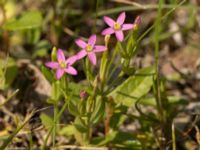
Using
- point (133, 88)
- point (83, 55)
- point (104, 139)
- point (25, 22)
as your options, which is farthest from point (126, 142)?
point (25, 22)

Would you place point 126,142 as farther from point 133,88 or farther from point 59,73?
point 59,73

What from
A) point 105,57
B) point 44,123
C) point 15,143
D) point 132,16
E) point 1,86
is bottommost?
point 15,143

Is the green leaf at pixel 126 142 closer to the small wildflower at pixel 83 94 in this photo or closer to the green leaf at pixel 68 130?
the green leaf at pixel 68 130

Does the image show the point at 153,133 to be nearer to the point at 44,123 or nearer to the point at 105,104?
the point at 105,104

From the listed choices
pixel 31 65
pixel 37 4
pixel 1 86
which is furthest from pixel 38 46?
pixel 1 86

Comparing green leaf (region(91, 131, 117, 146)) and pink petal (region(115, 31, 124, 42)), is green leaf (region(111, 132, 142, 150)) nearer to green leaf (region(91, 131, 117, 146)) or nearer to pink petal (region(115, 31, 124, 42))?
green leaf (region(91, 131, 117, 146))

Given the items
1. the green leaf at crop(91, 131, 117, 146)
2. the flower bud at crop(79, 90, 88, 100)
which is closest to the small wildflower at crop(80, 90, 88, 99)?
the flower bud at crop(79, 90, 88, 100)
